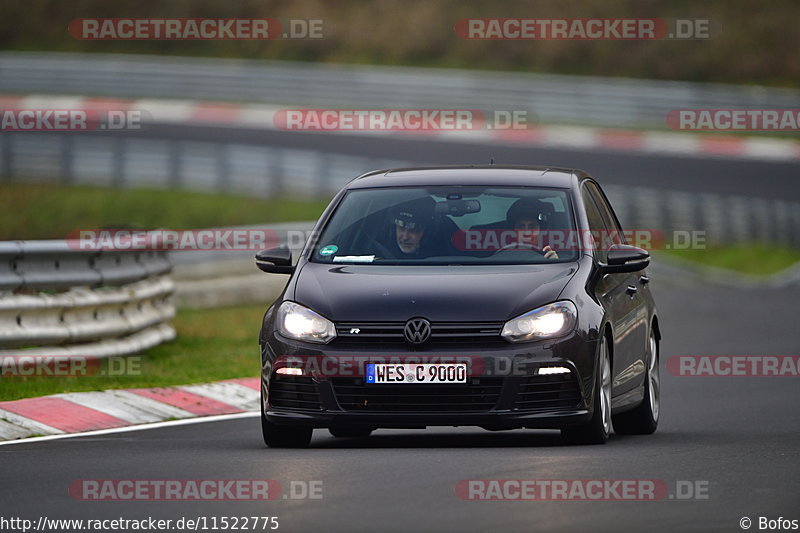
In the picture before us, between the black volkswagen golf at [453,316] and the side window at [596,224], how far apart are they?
33 mm

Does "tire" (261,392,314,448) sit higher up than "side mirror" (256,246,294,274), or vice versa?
"side mirror" (256,246,294,274)

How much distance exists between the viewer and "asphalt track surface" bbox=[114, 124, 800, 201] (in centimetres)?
3625

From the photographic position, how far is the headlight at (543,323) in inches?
380

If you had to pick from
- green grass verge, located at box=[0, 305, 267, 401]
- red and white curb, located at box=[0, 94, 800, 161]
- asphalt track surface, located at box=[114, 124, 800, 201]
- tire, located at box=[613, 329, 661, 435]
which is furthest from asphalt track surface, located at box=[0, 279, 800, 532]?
red and white curb, located at box=[0, 94, 800, 161]

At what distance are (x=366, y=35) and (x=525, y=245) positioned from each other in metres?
44.1

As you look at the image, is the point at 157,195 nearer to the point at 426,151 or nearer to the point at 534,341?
the point at 426,151

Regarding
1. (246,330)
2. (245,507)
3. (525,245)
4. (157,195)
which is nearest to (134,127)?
(157,195)

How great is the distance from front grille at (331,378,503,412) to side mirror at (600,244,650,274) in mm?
1282

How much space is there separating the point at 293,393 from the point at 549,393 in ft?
4.63

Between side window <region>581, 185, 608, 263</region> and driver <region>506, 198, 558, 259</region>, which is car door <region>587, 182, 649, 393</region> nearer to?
side window <region>581, 185, 608, 263</region>

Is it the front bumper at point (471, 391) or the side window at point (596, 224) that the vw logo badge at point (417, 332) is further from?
the side window at point (596, 224)

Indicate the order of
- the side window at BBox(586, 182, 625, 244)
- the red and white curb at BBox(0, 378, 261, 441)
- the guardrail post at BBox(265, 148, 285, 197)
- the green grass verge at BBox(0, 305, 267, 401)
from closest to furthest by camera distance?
the red and white curb at BBox(0, 378, 261, 441) < the side window at BBox(586, 182, 625, 244) < the green grass verge at BBox(0, 305, 267, 401) < the guardrail post at BBox(265, 148, 285, 197)

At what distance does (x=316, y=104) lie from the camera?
143 ft

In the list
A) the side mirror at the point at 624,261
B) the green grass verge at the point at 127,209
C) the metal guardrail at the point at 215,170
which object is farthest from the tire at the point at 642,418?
the metal guardrail at the point at 215,170
